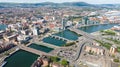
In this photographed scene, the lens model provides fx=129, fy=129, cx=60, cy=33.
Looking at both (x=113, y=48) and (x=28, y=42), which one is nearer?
(x=113, y=48)

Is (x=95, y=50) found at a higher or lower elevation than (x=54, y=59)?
lower

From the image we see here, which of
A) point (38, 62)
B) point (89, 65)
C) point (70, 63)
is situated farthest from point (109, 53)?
point (38, 62)

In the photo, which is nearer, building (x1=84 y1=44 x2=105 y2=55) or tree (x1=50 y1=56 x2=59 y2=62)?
tree (x1=50 y1=56 x2=59 y2=62)

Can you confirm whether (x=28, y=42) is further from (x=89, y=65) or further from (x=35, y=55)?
(x=89, y=65)

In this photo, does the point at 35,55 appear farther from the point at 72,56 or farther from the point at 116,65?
the point at 116,65

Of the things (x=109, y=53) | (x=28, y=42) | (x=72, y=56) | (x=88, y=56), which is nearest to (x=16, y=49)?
(x=28, y=42)

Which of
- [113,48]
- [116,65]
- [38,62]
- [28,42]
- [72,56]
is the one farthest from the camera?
[28,42]

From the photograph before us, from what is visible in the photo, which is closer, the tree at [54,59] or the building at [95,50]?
the tree at [54,59]

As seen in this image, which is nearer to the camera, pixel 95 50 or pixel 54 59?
pixel 54 59

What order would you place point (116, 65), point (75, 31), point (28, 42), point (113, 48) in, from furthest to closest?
point (75, 31), point (28, 42), point (113, 48), point (116, 65)
